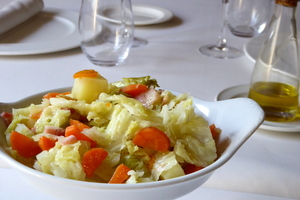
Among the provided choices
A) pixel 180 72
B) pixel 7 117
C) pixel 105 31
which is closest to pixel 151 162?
pixel 7 117

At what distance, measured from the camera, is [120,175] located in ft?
1.99

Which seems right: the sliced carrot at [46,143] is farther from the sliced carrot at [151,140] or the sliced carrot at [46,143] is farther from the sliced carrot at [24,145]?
→ the sliced carrot at [151,140]

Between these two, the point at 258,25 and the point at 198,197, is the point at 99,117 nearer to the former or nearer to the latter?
the point at 198,197

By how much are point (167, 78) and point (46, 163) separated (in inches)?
30.3

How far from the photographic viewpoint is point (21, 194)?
81 centimetres

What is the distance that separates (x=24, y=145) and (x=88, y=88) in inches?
5.8

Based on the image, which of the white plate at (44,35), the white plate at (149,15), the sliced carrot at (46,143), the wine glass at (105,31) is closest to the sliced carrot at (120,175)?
the sliced carrot at (46,143)

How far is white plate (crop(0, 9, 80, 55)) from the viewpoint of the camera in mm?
1441

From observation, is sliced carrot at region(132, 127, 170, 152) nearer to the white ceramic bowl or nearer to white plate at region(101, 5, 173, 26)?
the white ceramic bowl

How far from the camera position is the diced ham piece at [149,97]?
0.77 meters

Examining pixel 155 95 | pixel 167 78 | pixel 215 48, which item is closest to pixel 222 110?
pixel 155 95

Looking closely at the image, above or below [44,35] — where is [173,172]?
above

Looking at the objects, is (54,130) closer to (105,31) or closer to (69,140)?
(69,140)

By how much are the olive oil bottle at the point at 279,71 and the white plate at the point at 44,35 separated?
2.11ft
